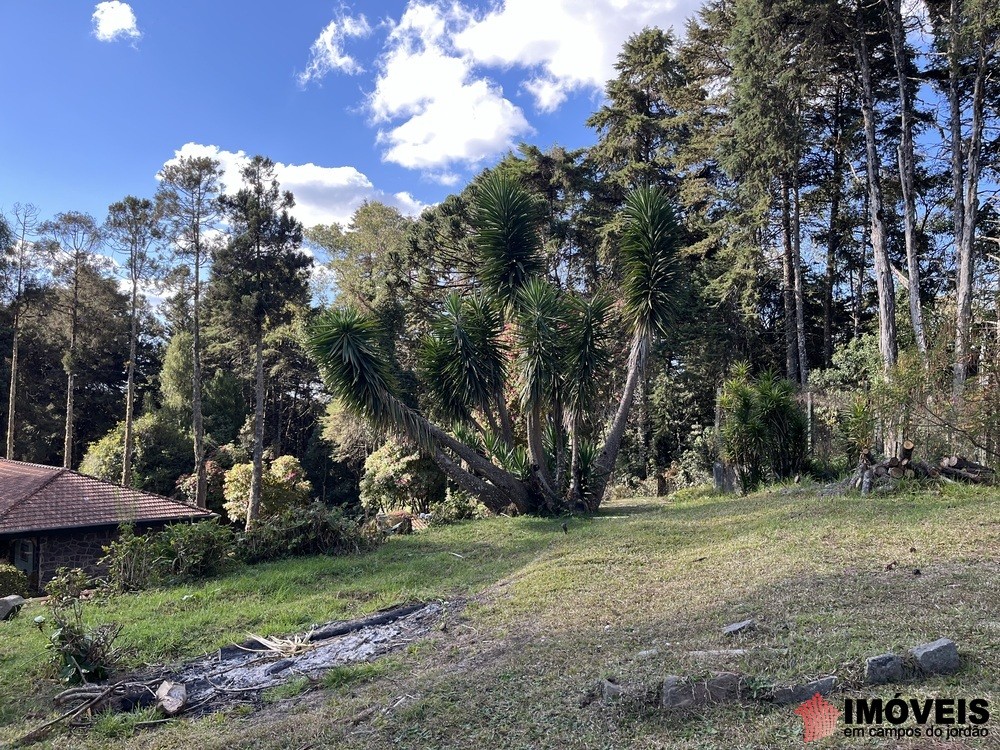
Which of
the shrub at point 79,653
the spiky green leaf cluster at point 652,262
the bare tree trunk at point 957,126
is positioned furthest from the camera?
the bare tree trunk at point 957,126

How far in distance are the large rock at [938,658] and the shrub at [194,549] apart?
862 cm

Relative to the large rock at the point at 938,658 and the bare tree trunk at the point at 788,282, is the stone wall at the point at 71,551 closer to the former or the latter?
the large rock at the point at 938,658

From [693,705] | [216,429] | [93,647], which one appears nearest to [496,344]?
[93,647]

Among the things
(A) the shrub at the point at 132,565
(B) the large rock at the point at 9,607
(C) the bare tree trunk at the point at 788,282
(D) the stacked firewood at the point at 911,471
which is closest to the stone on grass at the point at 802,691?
(D) the stacked firewood at the point at 911,471

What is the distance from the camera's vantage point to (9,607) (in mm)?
7992

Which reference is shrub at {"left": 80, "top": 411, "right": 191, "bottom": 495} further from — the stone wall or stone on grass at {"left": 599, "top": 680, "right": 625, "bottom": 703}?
stone on grass at {"left": 599, "top": 680, "right": 625, "bottom": 703}

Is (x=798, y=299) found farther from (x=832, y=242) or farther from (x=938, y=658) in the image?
(x=938, y=658)

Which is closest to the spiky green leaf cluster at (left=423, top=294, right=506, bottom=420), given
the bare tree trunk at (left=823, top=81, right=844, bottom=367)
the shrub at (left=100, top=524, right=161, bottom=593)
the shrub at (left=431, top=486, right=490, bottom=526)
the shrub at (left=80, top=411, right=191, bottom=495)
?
the shrub at (left=431, top=486, right=490, bottom=526)

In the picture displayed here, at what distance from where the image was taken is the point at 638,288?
467 inches

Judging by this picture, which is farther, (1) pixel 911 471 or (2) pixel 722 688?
(1) pixel 911 471

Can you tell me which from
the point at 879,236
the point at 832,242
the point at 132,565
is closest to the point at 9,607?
the point at 132,565

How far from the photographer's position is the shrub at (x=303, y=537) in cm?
1000

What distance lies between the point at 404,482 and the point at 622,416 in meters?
5.96

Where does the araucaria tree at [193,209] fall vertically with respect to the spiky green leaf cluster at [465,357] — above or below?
above
